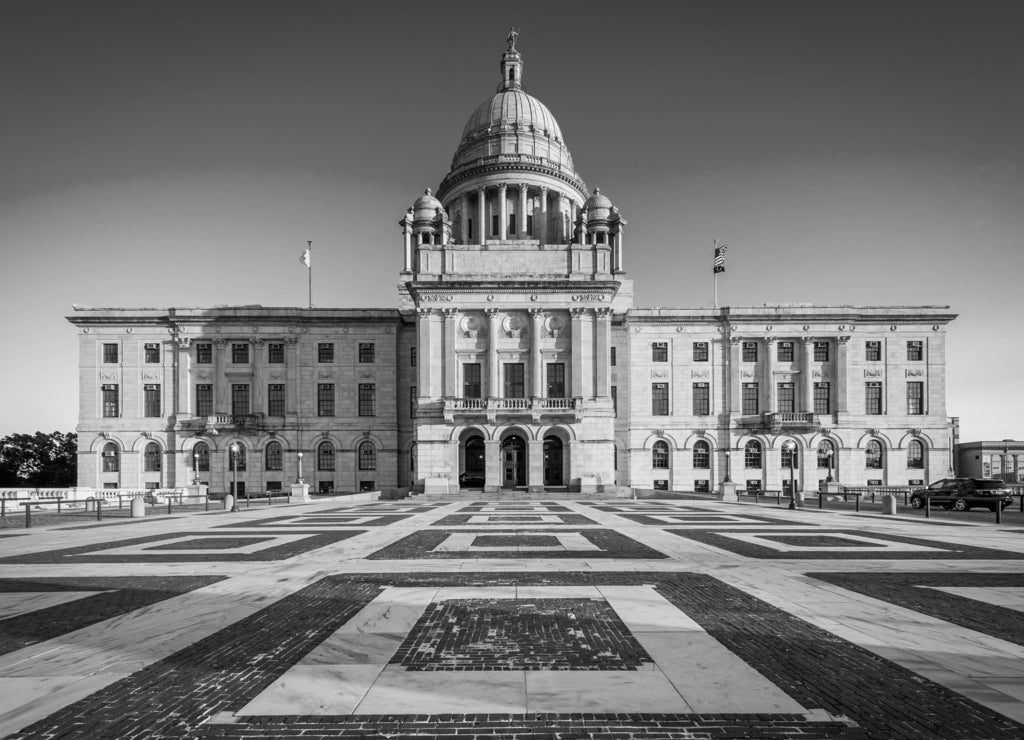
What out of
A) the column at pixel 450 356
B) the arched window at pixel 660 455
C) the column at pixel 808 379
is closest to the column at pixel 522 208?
the column at pixel 450 356

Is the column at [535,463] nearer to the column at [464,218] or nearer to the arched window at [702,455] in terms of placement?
the arched window at [702,455]

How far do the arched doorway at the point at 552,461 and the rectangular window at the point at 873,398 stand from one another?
29.7 meters

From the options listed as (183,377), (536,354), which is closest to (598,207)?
(536,354)

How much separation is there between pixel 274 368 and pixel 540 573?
4727cm

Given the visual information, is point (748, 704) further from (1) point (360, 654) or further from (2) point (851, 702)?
(1) point (360, 654)

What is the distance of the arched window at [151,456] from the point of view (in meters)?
51.2

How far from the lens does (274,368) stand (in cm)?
5247

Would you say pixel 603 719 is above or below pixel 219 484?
above

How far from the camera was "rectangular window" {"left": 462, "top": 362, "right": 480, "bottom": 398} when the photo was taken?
153 feet

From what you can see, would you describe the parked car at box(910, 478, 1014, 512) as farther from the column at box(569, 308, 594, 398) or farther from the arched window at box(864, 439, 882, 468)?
the column at box(569, 308, 594, 398)

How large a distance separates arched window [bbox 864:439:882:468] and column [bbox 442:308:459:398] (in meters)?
38.2

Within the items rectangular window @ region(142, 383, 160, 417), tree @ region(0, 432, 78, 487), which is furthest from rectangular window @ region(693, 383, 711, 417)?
tree @ region(0, 432, 78, 487)

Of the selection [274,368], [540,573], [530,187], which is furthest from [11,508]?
[530,187]

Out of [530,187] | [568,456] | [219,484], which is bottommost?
[219,484]
